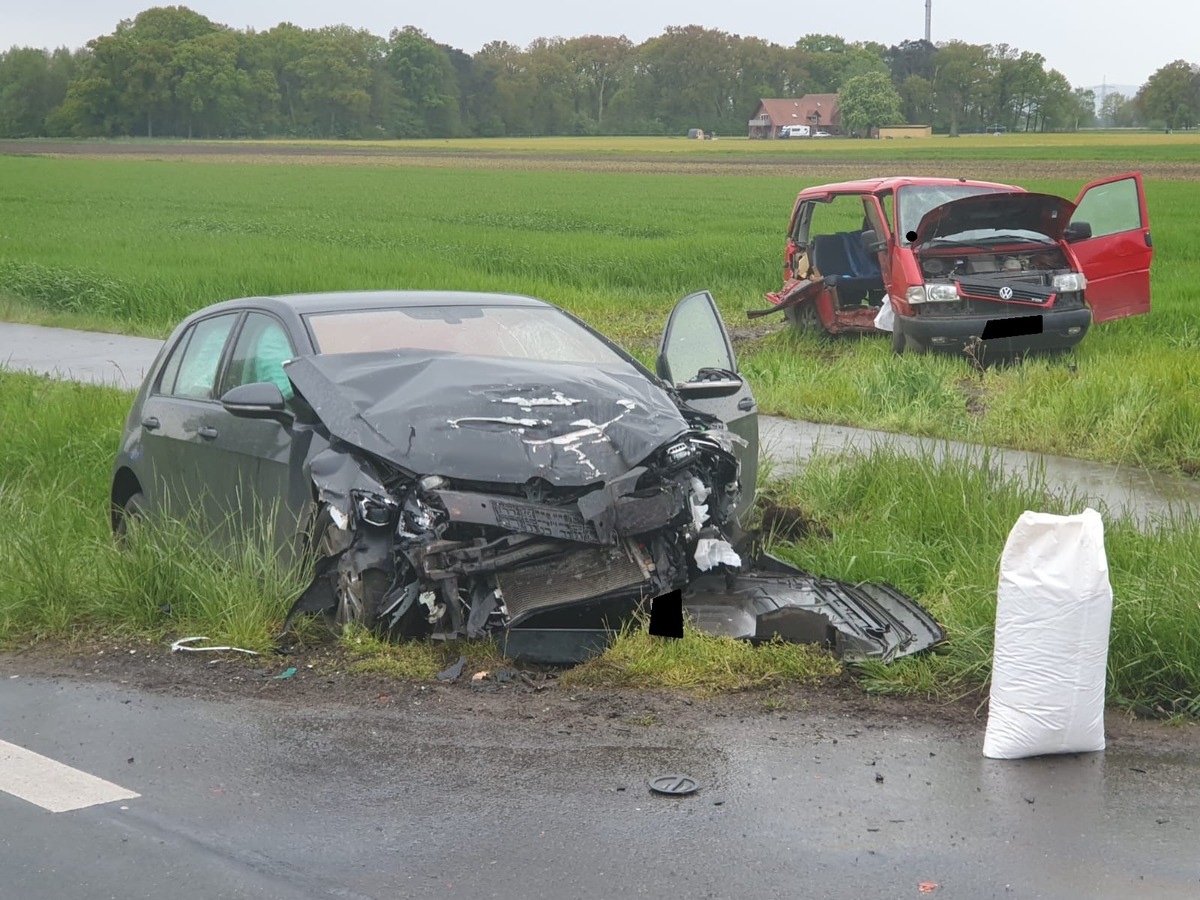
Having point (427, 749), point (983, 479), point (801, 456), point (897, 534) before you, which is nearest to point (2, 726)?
point (427, 749)

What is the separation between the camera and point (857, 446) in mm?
10039

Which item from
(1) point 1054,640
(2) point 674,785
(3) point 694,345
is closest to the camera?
(2) point 674,785

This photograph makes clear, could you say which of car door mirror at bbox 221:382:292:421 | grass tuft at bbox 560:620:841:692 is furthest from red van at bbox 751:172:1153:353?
car door mirror at bbox 221:382:292:421

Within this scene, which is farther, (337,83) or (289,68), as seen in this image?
(337,83)

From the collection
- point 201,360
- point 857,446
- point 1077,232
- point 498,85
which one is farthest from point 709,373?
point 498,85

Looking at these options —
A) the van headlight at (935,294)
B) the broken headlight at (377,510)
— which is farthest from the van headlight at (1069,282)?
the broken headlight at (377,510)

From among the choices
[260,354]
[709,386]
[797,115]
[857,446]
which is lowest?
[857,446]

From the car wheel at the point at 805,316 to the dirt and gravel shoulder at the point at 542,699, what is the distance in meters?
11.0

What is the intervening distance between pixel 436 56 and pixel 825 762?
14287 cm

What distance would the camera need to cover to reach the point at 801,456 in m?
9.97

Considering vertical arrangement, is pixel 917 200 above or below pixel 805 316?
above

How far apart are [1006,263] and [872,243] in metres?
1.35

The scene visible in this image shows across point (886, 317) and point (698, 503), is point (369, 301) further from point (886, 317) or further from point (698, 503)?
point (886, 317)

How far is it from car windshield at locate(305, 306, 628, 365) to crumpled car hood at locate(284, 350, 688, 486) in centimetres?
25
